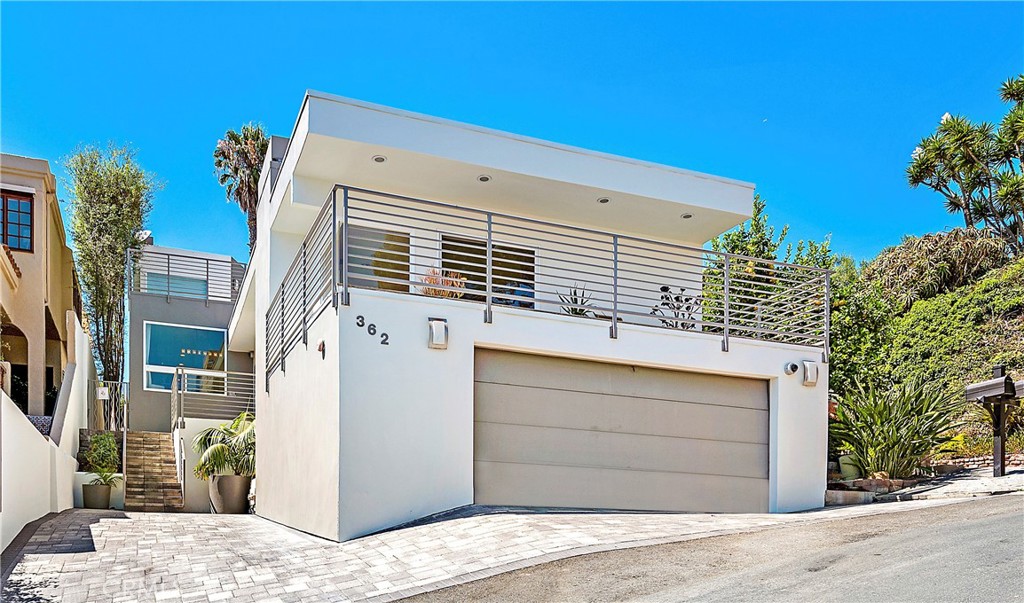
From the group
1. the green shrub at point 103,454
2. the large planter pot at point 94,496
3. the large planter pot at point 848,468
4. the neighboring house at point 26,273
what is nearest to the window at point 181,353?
the green shrub at point 103,454

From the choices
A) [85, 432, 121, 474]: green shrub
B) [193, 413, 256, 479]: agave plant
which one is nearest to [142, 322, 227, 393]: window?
[85, 432, 121, 474]: green shrub

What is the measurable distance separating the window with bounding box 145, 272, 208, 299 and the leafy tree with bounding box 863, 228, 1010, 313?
21.2 metres

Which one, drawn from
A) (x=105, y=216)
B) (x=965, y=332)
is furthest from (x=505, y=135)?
(x=105, y=216)

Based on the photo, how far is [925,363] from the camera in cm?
2192

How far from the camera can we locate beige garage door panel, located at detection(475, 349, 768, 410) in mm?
A: 10344

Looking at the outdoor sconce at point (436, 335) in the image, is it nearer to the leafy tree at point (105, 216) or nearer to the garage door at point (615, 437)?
the garage door at point (615, 437)

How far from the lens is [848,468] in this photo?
42.9 ft

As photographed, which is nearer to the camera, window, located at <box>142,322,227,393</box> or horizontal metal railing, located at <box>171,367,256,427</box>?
horizontal metal railing, located at <box>171,367,256,427</box>

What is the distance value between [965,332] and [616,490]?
51.5ft

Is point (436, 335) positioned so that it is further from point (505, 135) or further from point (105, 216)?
point (105, 216)

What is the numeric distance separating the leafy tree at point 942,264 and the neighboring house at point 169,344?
1998 cm

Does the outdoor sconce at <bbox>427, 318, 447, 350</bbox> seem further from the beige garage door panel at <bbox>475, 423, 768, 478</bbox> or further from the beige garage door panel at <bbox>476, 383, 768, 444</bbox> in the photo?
the beige garage door panel at <bbox>475, 423, 768, 478</bbox>

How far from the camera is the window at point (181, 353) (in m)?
22.0

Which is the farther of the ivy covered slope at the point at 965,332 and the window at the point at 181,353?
the window at the point at 181,353
